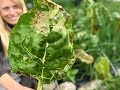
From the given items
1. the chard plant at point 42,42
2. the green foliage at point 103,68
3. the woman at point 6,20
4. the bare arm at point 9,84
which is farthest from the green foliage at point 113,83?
the chard plant at point 42,42

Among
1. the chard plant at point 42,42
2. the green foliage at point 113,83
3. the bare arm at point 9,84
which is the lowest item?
the green foliage at point 113,83

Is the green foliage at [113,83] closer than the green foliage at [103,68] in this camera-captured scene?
Yes

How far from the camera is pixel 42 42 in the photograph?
1.92 metres

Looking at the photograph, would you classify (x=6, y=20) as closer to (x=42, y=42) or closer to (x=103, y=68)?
(x=103, y=68)

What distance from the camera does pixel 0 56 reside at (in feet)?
12.2

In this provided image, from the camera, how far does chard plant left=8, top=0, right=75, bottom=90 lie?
191 cm

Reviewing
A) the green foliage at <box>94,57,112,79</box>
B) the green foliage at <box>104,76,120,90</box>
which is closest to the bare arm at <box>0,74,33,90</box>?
the green foliage at <box>104,76,120,90</box>

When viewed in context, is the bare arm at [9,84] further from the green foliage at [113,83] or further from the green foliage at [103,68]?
the green foliage at [103,68]

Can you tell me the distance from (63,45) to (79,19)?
4.12 m

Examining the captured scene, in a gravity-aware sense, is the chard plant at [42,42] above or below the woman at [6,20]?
above

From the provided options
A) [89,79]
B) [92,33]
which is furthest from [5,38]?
[92,33]

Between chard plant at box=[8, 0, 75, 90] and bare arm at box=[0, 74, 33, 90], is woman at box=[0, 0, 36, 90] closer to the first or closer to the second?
bare arm at box=[0, 74, 33, 90]

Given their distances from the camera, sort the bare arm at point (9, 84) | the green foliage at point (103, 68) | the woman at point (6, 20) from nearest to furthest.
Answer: the bare arm at point (9, 84) < the woman at point (6, 20) < the green foliage at point (103, 68)

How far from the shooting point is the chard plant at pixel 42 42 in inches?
75.0
